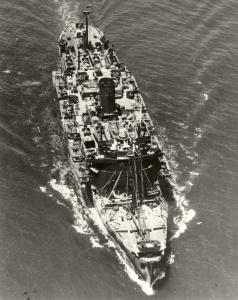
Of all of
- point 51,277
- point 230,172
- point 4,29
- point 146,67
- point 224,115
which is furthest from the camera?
point 4,29

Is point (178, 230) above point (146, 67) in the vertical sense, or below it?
below

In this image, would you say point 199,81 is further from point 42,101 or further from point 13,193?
point 13,193

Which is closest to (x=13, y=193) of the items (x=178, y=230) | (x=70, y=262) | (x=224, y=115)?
(x=70, y=262)

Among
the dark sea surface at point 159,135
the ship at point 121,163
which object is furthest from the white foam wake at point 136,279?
the ship at point 121,163

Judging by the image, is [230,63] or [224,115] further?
[230,63]

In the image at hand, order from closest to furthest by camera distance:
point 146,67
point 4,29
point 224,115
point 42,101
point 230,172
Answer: point 230,172, point 224,115, point 42,101, point 146,67, point 4,29

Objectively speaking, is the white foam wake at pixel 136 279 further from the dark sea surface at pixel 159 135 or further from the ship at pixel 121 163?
the ship at pixel 121 163
